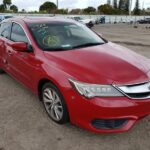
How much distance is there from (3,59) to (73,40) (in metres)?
1.96

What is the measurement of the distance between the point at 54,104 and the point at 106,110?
100cm

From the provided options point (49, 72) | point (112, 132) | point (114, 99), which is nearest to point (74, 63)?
point (49, 72)

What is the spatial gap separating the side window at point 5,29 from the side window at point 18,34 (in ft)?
0.80

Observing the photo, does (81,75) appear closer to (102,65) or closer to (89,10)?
(102,65)

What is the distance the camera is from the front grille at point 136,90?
3562 mm

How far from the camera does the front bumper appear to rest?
11.5 feet

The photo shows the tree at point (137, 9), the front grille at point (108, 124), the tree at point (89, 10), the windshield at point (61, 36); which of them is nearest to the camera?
the front grille at point (108, 124)

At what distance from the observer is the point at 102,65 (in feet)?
13.1

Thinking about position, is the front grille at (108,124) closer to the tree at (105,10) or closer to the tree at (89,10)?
the tree at (105,10)

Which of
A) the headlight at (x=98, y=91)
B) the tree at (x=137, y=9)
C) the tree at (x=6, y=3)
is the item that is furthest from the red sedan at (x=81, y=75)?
the tree at (x=137, y=9)

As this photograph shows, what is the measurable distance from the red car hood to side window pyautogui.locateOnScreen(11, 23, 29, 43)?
892 millimetres

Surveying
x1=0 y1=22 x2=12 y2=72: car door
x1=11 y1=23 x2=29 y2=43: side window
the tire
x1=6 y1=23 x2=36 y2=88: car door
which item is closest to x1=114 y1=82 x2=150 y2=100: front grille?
the tire

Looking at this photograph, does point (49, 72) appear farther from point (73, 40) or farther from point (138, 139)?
point (138, 139)

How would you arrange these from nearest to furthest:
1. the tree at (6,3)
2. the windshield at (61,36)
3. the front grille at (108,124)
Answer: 1. the front grille at (108,124)
2. the windshield at (61,36)
3. the tree at (6,3)
